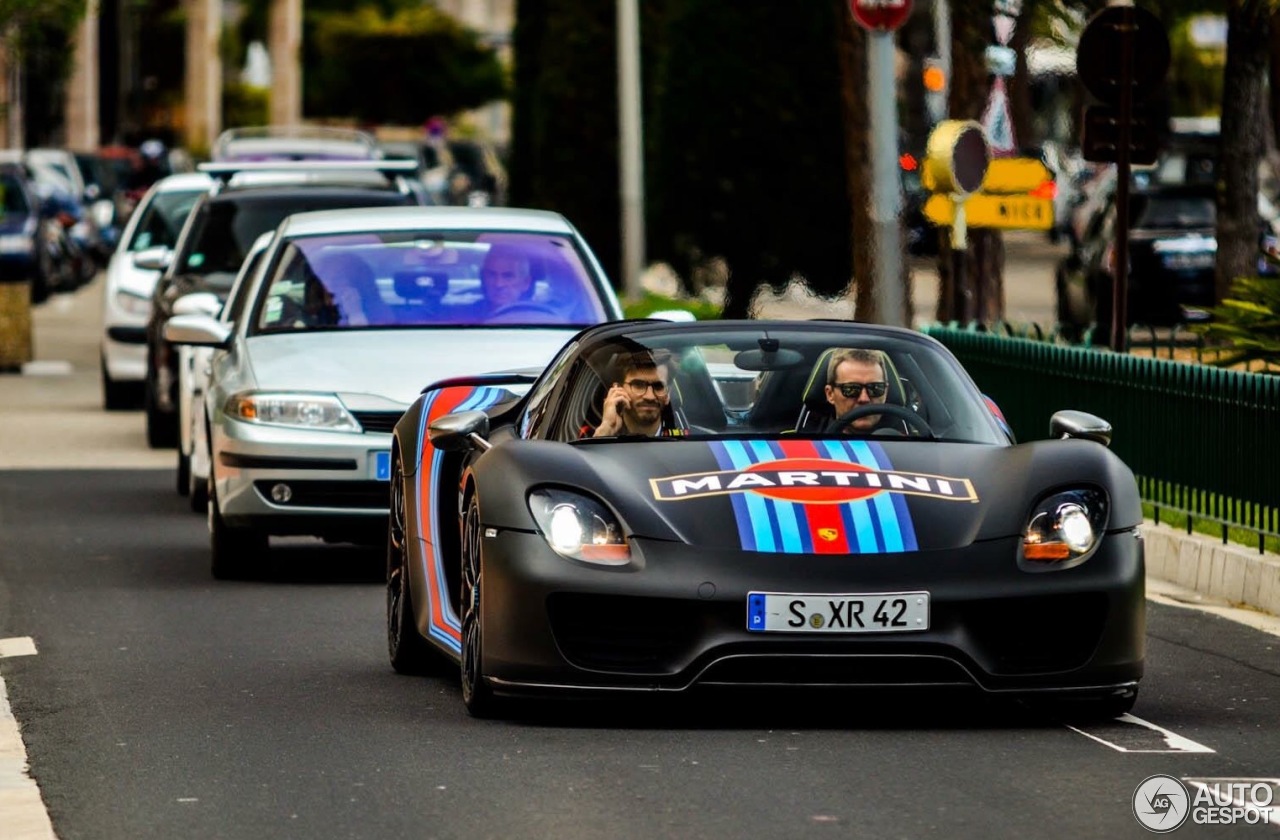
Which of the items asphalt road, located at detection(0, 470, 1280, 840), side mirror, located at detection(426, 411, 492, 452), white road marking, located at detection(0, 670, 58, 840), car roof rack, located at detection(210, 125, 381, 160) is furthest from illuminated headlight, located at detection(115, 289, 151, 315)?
white road marking, located at detection(0, 670, 58, 840)

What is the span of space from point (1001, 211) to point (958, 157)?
42.4 inches

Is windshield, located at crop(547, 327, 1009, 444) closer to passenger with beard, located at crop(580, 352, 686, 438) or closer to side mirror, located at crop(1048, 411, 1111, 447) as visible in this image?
passenger with beard, located at crop(580, 352, 686, 438)

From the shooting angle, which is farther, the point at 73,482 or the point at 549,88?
the point at 549,88

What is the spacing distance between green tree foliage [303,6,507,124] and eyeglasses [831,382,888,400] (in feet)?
288

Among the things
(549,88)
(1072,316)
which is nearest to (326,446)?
(1072,316)

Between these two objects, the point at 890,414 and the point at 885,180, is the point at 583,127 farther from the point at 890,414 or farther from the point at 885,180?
the point at 890,414

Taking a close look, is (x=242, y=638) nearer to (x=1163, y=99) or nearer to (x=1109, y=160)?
(x=1109, y=160)

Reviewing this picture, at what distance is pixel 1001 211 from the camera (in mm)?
19875

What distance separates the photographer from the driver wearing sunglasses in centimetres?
955

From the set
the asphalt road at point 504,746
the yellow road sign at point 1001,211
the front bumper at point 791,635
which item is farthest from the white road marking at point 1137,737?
the yellow road sign at point 1001,211

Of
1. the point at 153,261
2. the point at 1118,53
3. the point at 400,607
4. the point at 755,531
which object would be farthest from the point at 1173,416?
the point at 153,261

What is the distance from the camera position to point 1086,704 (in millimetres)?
9359

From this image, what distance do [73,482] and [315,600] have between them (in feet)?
20.7

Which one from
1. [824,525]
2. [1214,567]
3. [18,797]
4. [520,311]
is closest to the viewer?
[18,797]
